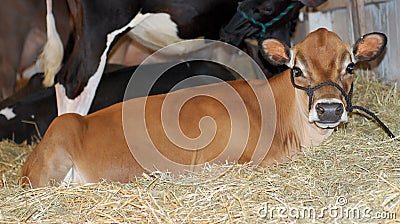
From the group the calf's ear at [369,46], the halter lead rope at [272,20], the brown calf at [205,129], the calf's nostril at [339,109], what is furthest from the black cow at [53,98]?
the calf's nostril at [339,109]

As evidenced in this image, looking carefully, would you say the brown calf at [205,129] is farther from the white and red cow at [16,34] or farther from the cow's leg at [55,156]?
the white and red cow at [16,34]

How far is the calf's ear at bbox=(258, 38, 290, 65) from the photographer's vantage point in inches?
195

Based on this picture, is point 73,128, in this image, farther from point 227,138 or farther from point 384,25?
point 384,25

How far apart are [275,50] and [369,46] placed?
0.61 m

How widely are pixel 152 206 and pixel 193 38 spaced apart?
322 cm

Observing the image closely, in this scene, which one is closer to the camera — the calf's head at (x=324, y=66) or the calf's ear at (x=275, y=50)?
the calf's head at (x=324, y=66)

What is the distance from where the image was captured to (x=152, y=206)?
3893 mm

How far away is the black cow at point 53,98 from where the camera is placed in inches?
291

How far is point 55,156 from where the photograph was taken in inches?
201

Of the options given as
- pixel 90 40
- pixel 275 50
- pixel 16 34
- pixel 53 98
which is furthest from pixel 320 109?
pixel 16 34

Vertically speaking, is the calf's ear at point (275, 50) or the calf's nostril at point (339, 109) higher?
the calf's ear at point (275, 50)

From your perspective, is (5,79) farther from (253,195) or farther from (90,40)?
(253,195)

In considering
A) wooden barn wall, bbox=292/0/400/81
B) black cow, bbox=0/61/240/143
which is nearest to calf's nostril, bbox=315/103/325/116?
wooden barn wall, bbox=292/0/400/81

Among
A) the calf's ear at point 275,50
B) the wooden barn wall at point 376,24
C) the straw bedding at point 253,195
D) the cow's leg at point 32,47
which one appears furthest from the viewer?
the cow's leg at point 32,47
